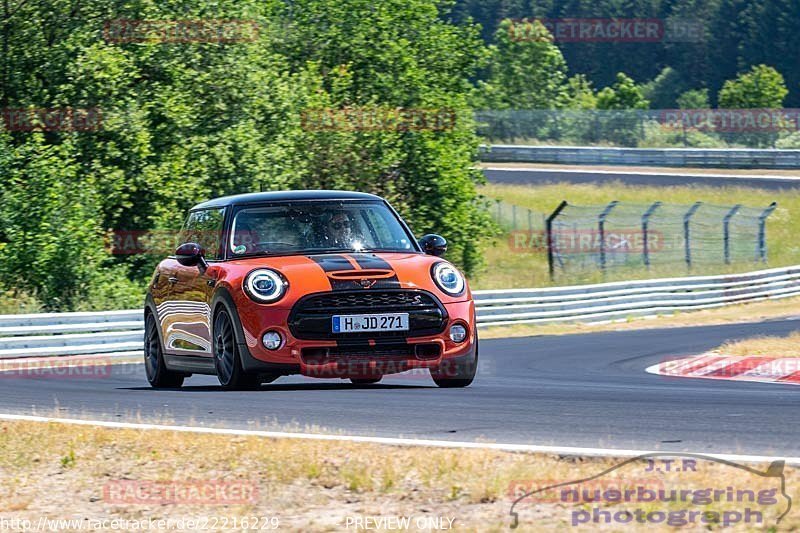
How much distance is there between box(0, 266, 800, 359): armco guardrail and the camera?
18484mm

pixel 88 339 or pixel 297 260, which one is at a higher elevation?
pixel 297 260

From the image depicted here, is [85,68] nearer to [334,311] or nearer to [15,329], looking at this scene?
[15,329]

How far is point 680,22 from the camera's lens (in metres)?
102

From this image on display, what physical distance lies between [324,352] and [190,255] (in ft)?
5.12

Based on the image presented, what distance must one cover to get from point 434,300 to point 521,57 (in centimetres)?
7800

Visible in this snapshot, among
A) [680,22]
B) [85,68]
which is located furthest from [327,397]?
[680,22]

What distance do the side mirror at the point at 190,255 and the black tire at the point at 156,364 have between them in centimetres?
138

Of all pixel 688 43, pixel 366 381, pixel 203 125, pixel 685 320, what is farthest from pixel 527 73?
pixel 366 381

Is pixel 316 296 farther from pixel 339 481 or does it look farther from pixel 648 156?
pixel 648 156

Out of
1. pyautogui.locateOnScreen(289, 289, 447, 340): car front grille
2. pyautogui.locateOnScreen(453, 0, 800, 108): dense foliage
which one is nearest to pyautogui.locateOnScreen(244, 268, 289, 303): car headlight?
pyautogui.locateOnScreen(289, 289, 447, 340): car front grille

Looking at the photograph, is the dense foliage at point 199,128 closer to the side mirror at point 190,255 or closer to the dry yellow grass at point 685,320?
the dry yellow grass at point 685,320

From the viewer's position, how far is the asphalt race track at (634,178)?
4925 cm

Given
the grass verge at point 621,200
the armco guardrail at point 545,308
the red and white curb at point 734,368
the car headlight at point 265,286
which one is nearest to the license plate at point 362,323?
the car headlight at point 265,286

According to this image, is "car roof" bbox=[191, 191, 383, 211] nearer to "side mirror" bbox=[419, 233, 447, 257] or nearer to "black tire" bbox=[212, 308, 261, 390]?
"side mirror" bbox=[419, 233, 447, 257]
